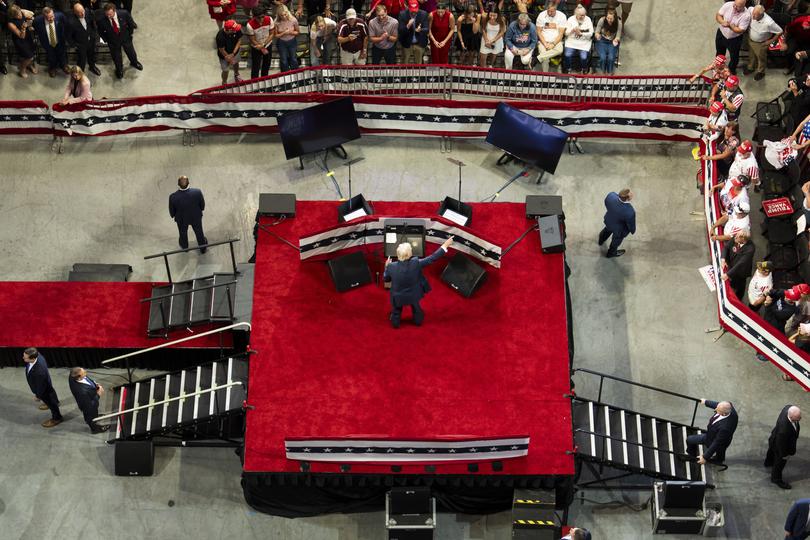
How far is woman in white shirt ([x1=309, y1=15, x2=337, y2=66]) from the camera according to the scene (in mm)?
24547

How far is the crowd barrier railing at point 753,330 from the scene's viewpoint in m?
20.3

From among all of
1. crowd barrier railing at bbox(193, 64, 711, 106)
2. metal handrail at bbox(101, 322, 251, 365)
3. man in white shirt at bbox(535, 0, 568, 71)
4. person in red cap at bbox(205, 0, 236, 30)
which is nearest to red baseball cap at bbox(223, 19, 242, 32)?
person in red cap at bbox(205, 0, 236, 30)

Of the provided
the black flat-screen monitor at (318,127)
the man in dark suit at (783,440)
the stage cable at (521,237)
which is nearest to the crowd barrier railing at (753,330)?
the man in dark suit at (783,440)

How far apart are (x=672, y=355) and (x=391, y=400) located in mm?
4787

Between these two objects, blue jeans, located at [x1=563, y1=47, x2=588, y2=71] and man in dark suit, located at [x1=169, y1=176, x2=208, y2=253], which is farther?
blue jeans, located at [x1=563, y1=47, x2=588, y2=71]

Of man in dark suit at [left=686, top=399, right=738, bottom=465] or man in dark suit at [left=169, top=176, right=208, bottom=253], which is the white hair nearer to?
man in dark suit at [left=169, top=176, right=208, bottom=253]

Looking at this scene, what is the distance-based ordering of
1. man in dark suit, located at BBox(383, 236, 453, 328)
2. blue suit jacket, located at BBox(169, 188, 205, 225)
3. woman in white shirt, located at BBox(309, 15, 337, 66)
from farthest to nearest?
woman in white shirt, located at BBox(309, 15, 337, 66) → blue suit jacket, located at BBox(169, 188, 205, 225) → man in dark suit, located at BBox(383, 236, 453, 328)

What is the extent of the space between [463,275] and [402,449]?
131 inches

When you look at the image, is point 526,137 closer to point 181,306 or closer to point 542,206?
point 542,206

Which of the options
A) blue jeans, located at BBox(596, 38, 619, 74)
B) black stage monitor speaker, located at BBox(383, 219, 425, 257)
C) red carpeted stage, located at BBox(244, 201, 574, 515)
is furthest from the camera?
blue jeans, located at BBox(596, 38, 619, 74)

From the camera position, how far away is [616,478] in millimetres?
19781

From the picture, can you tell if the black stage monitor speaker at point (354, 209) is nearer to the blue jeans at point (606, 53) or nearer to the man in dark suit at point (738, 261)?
the man in dark suit at point (738, 261)

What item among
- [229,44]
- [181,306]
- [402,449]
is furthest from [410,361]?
[229,44]

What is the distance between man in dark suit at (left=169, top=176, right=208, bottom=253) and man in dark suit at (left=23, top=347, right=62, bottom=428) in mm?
3332
